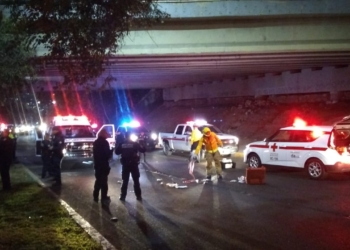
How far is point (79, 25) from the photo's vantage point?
794 centimetres

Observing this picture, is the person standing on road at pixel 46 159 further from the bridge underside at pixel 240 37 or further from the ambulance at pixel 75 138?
the bridge underside at pixel 240 37

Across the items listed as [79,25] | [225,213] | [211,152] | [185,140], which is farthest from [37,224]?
[185,140]

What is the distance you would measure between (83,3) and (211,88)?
34.2m

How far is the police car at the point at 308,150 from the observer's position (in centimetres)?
1528

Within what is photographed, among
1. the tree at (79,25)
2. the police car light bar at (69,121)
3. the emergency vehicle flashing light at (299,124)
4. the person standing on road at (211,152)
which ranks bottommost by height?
the person standing on road at (211,152)

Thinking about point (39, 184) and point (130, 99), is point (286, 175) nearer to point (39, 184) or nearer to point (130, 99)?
point (39, 184)

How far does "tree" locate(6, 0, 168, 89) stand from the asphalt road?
10.3 feet

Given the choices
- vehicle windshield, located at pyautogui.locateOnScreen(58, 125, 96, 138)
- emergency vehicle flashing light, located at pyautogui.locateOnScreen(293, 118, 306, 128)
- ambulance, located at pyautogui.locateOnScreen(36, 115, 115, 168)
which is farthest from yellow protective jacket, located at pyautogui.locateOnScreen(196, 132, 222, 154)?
vehicle windshield, located at pyautogui.locateOnScreen(58, 125, 96, 138)

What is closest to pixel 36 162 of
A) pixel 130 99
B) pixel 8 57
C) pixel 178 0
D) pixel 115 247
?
pixel 178 0

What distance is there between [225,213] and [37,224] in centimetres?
382

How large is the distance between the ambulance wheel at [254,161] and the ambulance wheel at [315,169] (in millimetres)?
2257

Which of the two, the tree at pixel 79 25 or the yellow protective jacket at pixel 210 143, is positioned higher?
the tree at pixel 79 25

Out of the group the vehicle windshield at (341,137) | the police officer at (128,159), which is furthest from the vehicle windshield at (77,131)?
the vehicle windshield at (341,137)

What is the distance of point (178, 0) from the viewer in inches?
742
